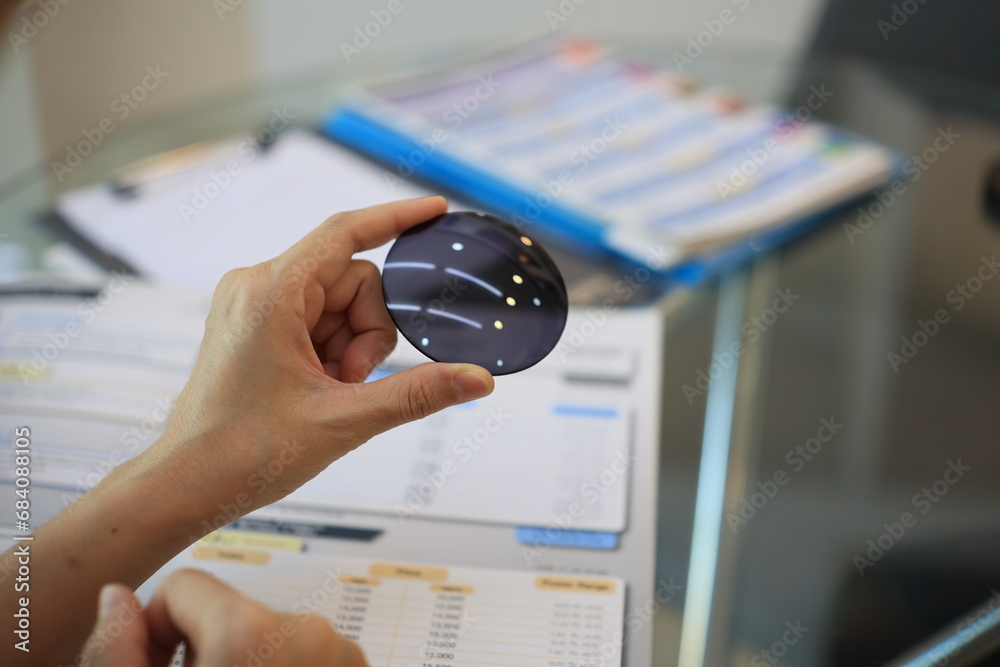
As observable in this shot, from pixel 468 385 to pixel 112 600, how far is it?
292 mm

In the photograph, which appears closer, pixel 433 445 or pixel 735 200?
pixel 433 445

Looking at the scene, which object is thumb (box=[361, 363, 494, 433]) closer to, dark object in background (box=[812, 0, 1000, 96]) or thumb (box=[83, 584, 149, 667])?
thumb (box=[83, 584, 149, 667])

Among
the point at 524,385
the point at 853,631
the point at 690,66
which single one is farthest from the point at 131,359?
the point at 690,66

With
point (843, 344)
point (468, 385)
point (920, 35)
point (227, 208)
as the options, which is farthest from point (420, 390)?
point (920, 35)

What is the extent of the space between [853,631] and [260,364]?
56 centimetres

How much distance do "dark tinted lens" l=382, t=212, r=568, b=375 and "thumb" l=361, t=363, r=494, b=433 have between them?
0.19 feet

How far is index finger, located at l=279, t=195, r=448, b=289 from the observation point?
732mm

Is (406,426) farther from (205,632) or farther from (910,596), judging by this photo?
(910,596)

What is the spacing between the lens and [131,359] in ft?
3.16

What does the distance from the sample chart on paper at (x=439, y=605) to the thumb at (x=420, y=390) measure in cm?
17

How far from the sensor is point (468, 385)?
0.65 m

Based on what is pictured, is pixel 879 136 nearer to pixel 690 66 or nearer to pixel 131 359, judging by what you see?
pixel 690 66

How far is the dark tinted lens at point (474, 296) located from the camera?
0.71 metres

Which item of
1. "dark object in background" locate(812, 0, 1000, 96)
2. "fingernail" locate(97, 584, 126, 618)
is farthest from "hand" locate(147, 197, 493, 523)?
"dark object in background" locate(812, 0, 1000, 96)
